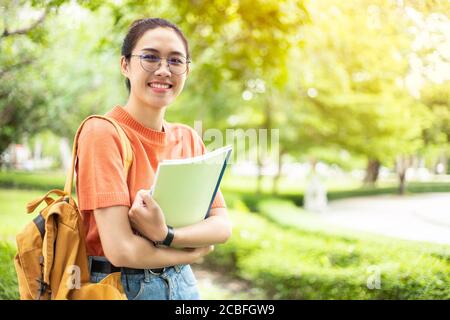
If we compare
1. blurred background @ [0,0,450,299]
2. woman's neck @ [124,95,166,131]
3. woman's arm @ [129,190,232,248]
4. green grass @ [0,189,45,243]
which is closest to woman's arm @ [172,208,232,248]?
woman's arm @ [129,190,232,248]

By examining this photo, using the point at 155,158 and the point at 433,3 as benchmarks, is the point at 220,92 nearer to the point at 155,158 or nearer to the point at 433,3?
the point at 433,3

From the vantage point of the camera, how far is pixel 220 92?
319 centimetres

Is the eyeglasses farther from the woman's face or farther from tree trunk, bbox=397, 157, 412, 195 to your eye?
tree trunk, bbox=397, 157, 412, 195

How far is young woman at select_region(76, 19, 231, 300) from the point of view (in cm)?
92

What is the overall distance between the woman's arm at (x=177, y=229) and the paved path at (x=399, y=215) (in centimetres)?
153

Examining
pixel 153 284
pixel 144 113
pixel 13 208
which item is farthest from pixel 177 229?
pixel 13 208

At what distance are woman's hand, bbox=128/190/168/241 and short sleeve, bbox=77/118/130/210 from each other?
0.03 m

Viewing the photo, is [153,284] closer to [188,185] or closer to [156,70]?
[188,185]

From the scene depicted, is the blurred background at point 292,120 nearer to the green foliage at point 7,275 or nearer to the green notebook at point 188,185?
the green foliage at point 7,275

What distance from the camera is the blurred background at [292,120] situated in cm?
235

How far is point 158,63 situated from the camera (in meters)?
1.04

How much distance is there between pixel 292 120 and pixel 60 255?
2.52 meters

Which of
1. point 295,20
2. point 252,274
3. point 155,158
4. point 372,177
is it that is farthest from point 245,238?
point 155,158

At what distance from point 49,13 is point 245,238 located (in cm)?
187
